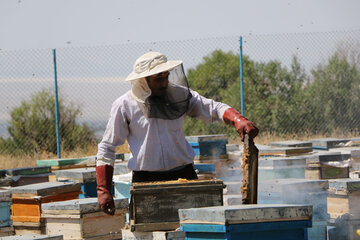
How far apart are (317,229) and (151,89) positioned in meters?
1.82

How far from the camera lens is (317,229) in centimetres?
447

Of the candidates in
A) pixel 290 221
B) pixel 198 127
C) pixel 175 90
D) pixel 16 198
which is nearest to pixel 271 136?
pixel 198 127

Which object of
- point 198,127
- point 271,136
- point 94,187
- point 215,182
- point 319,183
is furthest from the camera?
point 198,127

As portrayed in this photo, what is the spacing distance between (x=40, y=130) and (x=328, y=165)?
7.79m

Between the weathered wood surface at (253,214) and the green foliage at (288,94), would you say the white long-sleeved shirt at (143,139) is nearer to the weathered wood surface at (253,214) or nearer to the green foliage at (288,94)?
the weathered wood surface at (253,214)

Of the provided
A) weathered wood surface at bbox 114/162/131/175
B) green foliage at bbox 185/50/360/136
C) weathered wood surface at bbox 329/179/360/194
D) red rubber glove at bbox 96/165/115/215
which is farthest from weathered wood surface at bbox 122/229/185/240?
green foliage at bbox 185/50/360/136

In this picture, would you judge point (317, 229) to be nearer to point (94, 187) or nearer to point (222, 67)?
point (94, 187)

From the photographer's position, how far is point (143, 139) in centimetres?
379

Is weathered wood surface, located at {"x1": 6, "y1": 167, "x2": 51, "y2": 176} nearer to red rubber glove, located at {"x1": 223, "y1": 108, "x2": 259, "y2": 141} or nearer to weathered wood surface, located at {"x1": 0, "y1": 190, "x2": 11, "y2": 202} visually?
weathered wood surface, located at {"x1": 0, "y1": 190, "x2": 11, "y2": 202}

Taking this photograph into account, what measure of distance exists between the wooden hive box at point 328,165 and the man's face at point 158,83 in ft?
10.4

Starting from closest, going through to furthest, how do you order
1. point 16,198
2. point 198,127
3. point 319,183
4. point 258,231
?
point 258,231 < point 319,183 < point 16,198 < point 198,127

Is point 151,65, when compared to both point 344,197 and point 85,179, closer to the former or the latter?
point 344,197

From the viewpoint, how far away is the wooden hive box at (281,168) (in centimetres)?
627

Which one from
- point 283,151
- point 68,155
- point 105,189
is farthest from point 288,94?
point 105,189
